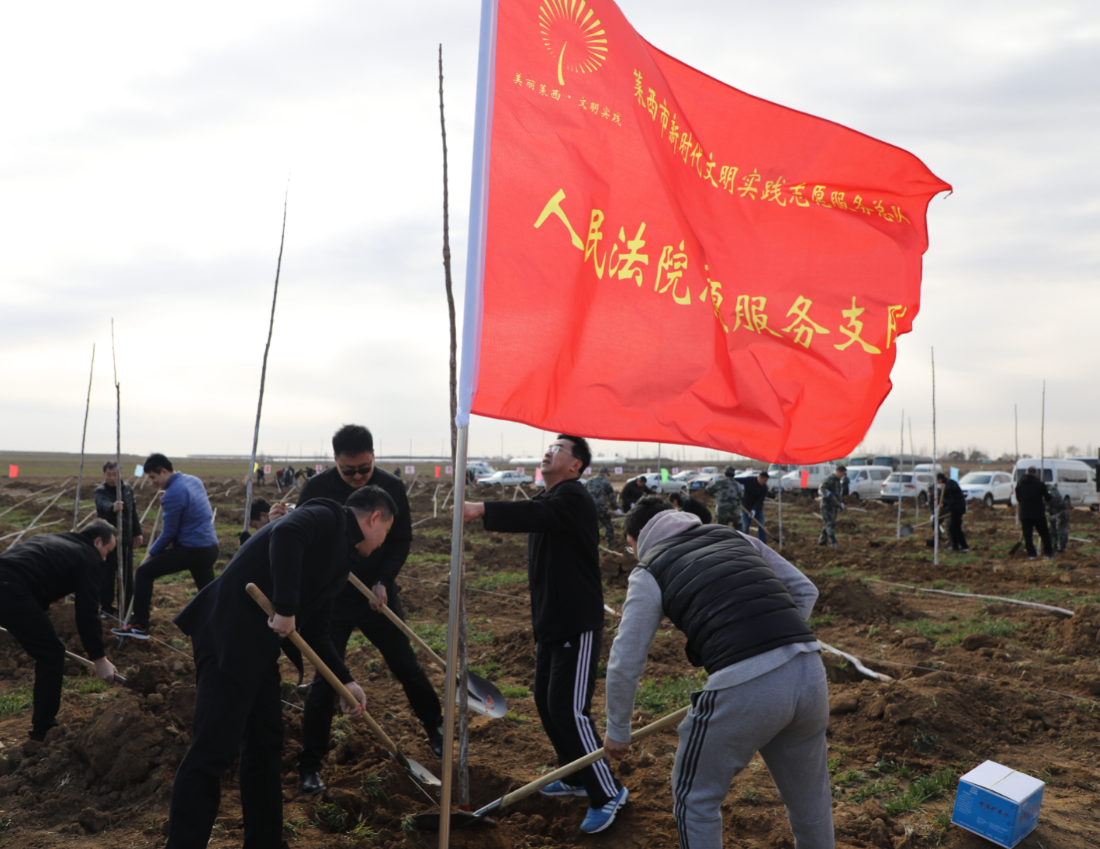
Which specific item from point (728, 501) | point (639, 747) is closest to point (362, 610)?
point (639, 747)

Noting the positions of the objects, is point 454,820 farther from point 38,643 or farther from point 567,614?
point 38,643

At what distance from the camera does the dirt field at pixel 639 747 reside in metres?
3.63

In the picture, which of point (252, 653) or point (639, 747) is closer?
point (252, 653)

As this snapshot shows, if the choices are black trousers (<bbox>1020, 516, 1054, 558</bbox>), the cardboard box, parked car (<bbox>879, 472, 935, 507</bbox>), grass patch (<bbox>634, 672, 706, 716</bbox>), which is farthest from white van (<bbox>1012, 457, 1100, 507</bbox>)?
the cardboard box

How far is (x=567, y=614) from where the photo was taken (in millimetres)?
3666

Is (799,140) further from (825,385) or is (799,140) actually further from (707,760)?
(707,760)

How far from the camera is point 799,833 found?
2.66 metres

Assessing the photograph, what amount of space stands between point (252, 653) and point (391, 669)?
60.5 inches

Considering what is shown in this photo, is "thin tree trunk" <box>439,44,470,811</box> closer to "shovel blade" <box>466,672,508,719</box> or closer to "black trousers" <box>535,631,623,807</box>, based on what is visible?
"black trousers" <box>535,631,623,807</box>

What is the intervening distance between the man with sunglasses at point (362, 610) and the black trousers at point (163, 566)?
125 inches

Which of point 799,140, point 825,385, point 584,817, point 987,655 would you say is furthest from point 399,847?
point 987,655

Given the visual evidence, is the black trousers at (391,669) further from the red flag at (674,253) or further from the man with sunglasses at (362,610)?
the red flag at (674,253)

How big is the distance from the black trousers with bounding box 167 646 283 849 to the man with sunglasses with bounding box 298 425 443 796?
2.59 feet

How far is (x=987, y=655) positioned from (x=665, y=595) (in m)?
5.97
